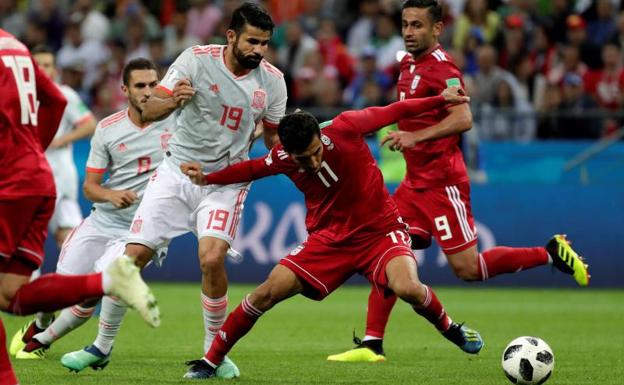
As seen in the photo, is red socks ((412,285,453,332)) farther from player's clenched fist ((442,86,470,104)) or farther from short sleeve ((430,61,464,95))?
short sleeve ((430,61,464,95))

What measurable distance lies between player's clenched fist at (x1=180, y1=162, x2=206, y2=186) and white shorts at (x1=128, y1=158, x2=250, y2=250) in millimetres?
342

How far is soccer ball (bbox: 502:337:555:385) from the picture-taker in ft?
25.7

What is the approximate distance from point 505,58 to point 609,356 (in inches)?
380

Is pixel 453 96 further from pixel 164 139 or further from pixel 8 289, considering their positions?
pixel 8 289

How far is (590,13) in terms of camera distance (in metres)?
19.3

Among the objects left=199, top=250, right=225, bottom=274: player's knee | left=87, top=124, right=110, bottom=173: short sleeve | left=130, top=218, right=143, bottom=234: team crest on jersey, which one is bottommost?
left=199, top=250, right=225, bottom=274: player's knee

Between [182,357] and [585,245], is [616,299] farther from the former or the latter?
[182,357]

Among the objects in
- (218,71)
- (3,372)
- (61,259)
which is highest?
(218,71)

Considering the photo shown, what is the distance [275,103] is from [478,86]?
9403 mm

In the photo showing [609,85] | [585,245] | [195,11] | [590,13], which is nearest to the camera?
[585,245]

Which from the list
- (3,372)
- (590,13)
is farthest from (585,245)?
Result: (3,372)

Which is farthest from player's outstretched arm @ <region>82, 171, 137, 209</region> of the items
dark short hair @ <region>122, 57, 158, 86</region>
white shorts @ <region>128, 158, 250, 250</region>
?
dark short hair @ <region>122, 57, 158, 86</region>

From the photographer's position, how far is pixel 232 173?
8.23m

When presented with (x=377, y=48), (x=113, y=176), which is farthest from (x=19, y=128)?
(x=377, y=48)
